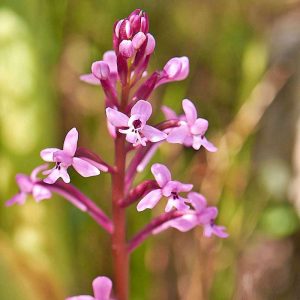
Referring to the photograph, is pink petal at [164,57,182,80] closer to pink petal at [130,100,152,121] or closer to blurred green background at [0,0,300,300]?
pink petal at [130,100,152,121]

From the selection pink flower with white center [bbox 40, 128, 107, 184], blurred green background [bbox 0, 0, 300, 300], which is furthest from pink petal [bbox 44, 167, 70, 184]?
blurred green background [bbox 0, 0, 300, 300]

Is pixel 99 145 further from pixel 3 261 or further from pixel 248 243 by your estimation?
pixel 3 261

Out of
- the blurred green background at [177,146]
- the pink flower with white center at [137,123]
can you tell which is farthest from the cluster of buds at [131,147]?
the blurred green background at [177,146]

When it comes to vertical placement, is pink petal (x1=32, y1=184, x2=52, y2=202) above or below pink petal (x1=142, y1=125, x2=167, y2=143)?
above

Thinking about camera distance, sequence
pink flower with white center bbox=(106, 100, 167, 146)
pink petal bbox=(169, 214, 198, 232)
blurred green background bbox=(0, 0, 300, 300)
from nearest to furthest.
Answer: pink flower with white center bbox=(106, 100, 167, 146), pink petal bbox=(169, 214, 198, 232), blurred green background bbox=(0, 0, 300, 300)

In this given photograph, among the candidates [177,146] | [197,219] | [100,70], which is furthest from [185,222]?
[177,146]

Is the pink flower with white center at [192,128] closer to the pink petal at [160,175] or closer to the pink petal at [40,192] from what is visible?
the pink petal at [160,175]
